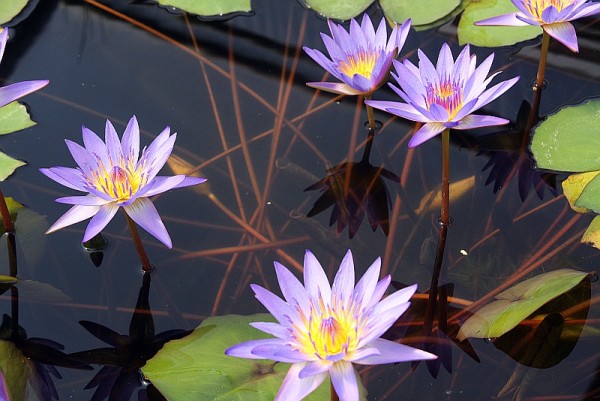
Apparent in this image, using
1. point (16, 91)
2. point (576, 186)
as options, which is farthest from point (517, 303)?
point (16, 91)

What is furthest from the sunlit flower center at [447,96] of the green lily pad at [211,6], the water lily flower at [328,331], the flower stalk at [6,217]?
the flower stalk at [6,217]

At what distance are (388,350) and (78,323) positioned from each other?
1207 mm

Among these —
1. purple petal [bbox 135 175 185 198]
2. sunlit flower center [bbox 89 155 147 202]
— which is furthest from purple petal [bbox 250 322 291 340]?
sunlit flower center [bbox 89 155 147 202]

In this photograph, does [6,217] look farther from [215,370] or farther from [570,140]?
[570,140]

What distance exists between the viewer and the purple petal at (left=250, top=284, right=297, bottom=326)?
1.96 meters

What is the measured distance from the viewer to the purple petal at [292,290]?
6.57ft

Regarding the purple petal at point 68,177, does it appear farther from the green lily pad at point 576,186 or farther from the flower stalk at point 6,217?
the green lily pad at point 576,186

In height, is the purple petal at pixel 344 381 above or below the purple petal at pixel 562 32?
below

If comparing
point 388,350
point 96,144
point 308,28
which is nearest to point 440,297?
point 388,350

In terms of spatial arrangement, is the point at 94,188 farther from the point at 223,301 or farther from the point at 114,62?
the point at 114,62

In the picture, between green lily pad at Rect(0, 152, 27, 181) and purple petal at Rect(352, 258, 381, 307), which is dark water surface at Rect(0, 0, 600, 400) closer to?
green lily pad at Rect(0, 152, 27, 181)

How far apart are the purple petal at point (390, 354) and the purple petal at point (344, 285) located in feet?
0.49

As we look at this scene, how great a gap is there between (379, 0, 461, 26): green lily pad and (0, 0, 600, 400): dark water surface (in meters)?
0.08

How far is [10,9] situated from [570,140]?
2.80m
